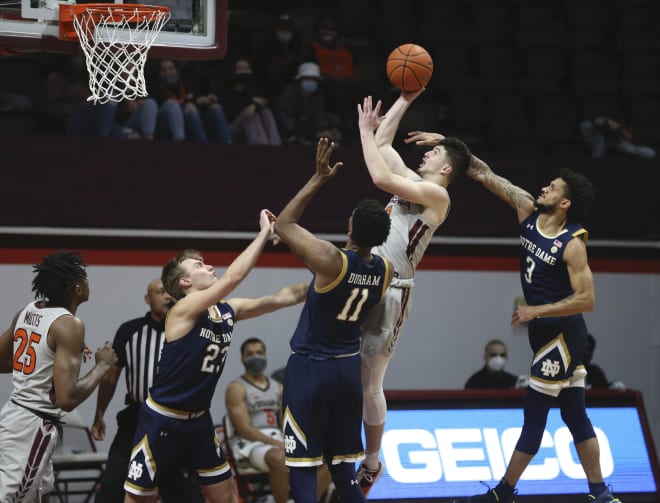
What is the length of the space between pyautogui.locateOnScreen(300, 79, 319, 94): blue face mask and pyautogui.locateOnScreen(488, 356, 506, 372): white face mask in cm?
321

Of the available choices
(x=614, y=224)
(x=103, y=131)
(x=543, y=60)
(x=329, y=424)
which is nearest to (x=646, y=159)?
(x=614, y=224)

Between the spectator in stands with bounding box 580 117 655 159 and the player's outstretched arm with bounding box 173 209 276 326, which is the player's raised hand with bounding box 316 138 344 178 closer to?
the player's outstretched arm with bounding box 173 209 276 326

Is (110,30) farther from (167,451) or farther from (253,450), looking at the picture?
(253,450)

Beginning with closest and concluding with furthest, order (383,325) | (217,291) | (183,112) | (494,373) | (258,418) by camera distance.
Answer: (217,291) < (383,325) < (258,418) < (183,112) < (494,373)

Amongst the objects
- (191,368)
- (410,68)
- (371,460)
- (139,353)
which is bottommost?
(371,460)

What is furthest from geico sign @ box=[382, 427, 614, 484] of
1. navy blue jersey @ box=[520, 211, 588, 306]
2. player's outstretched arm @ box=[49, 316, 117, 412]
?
player's outstretched arm @ box=[49, 316, 117, 412]

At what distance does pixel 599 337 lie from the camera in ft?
38.3

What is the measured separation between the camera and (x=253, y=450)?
29.7ft

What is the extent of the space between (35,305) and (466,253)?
18.5ft

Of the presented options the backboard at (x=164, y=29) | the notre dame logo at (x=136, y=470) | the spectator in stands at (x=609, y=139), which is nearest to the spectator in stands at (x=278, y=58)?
the spectator in stands at (x=609, y=139)

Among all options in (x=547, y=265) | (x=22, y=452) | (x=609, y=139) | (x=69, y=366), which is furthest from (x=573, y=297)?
(x=609, y=139)

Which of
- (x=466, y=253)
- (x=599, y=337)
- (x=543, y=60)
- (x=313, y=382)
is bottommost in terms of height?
(x=599, y=337)

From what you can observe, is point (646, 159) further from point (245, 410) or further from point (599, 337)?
point (245, 410)

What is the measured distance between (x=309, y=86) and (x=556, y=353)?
491 cm
